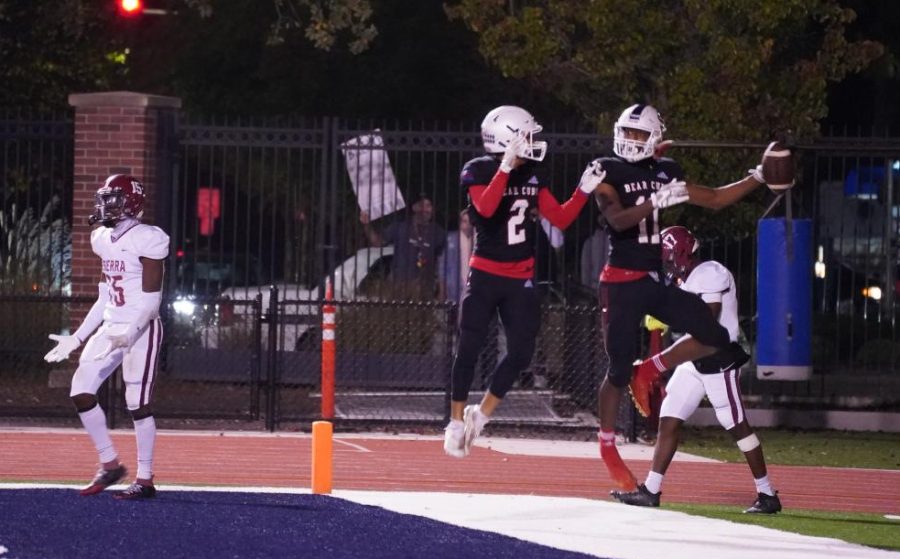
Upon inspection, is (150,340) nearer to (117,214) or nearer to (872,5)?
(117,214)

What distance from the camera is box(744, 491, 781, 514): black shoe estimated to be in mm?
11578

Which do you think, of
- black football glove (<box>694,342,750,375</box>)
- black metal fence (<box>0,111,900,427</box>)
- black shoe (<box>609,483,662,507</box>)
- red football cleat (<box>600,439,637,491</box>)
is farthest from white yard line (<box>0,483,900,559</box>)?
black metal fence (<box>0,111,900,427</box>)

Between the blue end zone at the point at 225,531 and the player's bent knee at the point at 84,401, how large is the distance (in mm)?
544

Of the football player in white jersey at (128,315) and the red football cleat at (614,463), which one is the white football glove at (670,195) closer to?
the red football cleat at (614,463)

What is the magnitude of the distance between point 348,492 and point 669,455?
2.17m

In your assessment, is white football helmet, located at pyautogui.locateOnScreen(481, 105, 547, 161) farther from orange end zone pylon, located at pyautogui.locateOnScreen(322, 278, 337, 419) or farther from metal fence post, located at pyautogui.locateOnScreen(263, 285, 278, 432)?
metal fence post, located at pyautogui.locateOnScreen(263, 285, 278, 432)

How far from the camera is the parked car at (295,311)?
17.8 m

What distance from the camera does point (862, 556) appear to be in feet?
31.0

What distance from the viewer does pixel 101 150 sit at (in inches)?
708

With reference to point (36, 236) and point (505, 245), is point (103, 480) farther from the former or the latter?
point (36, 236)

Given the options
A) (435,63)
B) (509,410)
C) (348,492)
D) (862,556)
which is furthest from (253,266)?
(862,556)

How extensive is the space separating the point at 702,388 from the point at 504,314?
1.91 metres

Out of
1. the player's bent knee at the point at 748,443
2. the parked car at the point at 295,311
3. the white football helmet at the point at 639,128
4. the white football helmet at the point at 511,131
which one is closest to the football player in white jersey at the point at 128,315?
the white football helmet at the point at 511,131

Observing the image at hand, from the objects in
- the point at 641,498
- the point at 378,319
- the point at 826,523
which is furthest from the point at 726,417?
the point at 378,319
